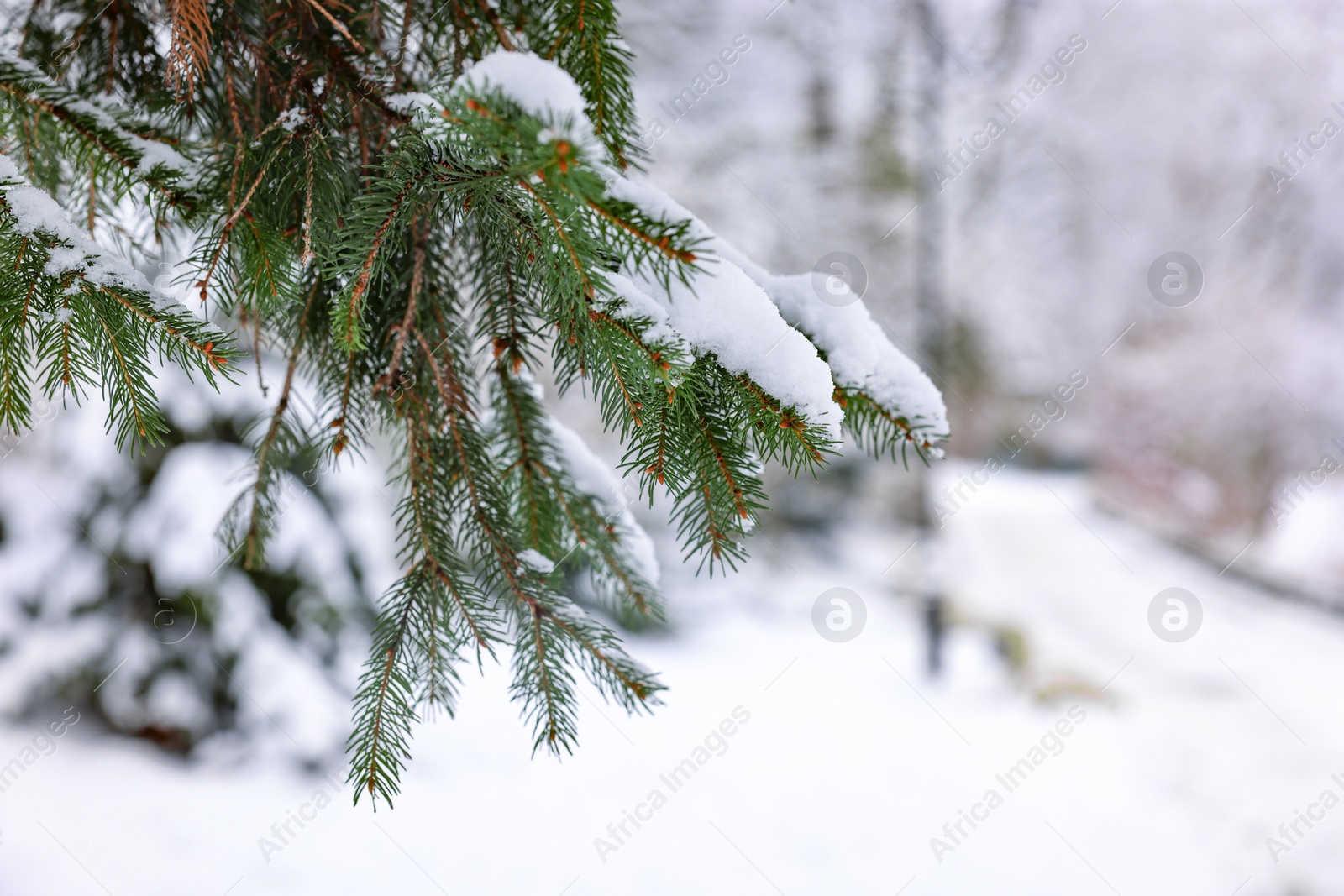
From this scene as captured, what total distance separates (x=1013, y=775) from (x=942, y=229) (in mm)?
2759

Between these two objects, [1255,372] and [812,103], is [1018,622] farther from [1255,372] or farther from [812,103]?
[812,103]

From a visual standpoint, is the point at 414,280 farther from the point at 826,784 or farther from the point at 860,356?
the point at 826,784

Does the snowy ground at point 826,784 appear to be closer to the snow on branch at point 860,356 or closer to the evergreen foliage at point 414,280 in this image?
the evergreen foliage at point 414,280

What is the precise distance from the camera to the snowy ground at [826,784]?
6.42ft

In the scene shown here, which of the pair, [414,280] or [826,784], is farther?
[826,784]

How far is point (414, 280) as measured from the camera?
797mm

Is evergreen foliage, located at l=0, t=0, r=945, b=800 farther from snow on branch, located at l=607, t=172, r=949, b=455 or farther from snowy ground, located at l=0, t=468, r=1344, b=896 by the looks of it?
snowy ground, located at l=0, t=468, r=1344, b=896

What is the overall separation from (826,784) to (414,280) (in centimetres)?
256

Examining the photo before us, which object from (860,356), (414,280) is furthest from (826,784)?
(414,280)

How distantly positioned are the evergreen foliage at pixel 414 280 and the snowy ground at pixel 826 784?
56.0 inches

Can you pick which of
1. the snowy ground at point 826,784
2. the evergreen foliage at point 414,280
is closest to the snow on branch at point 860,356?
the evergreen foliage at point 414,280

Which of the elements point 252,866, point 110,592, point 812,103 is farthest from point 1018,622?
point 110,592

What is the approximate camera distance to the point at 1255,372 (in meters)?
4.80

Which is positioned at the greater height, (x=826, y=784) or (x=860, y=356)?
(x=860, y=356)
